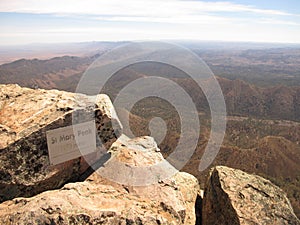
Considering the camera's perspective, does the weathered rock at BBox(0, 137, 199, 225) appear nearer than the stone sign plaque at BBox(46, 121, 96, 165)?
Yes

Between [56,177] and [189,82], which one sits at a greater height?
[56,177]

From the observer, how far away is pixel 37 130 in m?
9.59

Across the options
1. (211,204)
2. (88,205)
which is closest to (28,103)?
(88,205)

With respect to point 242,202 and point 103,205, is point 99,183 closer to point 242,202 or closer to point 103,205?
point 103,205

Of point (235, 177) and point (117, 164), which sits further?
point (235, 177)

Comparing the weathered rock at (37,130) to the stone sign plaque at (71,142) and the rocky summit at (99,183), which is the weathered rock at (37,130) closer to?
the rocky summit at (99,183)

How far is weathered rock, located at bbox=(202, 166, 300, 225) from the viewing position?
1021 cm

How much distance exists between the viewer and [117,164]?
1096 centimetres

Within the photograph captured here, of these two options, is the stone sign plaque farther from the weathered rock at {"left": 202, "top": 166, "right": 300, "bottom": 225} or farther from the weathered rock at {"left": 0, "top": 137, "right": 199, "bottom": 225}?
the weathered rock at {"left": 202, "top": 166, "right": 300, "bottom": 225}

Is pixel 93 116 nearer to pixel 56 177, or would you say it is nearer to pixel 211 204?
pixel 56 177

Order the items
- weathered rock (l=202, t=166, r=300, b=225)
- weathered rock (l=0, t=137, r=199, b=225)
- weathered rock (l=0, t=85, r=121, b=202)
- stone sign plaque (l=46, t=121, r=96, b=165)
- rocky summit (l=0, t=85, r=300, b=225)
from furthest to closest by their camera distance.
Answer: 1. weathered rock (l=202, t=166, r=300, b=225)
2. stone sign plaque (l=46, t=121, r=96, b=165)
3. weathered rock (l=0, t=85, r=121, b=202)
4. rocky summit (l=0, t=85, r=300, b=225)
5. weathered rock (l=0, t=137, r=199, b=225)

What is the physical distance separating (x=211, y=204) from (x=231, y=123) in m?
128

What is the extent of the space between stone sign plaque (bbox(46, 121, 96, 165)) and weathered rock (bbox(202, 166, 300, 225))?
16.9ft

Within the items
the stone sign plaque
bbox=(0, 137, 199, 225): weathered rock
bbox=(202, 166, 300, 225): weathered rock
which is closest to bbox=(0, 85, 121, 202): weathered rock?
the stone sign plaque
